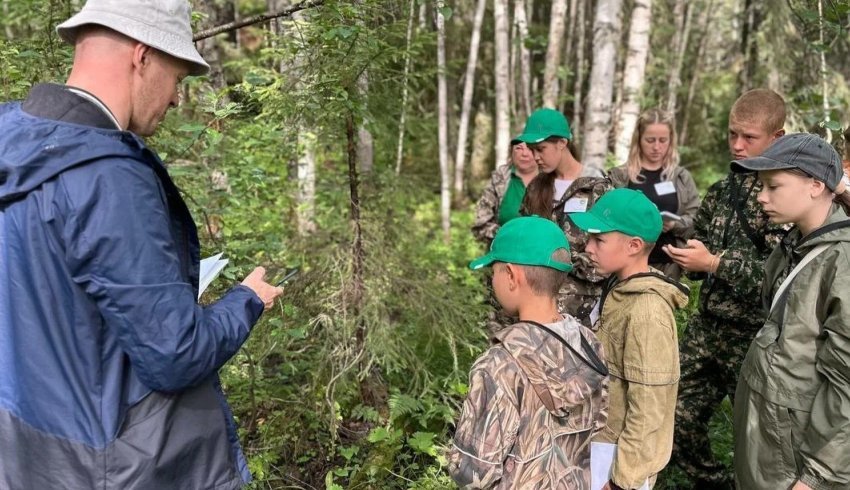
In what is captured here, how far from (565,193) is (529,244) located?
6.88 ft

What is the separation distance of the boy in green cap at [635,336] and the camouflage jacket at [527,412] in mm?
377

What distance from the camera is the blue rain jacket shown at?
1477mm

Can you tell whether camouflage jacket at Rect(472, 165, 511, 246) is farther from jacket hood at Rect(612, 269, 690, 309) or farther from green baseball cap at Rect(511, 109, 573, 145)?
jacket hood at Rect(612, 269, 690, 309)

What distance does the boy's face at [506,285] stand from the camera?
2.21 metres

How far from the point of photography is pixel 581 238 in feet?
13.0

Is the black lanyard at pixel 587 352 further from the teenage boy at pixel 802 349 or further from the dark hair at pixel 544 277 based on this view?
the teenage boy at pixel 802 349

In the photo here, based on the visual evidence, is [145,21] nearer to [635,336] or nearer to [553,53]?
[635,336]

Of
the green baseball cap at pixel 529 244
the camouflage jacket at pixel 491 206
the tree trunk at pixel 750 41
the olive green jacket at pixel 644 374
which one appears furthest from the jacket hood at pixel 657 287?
the tree trunk at pixel 750 41

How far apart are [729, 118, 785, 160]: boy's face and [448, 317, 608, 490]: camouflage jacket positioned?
6.40 ft

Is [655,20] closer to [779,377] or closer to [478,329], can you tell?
[478,329]

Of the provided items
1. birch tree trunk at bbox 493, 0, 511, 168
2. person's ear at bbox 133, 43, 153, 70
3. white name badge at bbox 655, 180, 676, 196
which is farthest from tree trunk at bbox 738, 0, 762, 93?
person's ear at bbox 133, 43, 153, 70

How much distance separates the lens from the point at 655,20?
15.1 metres

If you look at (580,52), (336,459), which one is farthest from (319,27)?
(580,52)

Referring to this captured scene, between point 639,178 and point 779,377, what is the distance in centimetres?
264
